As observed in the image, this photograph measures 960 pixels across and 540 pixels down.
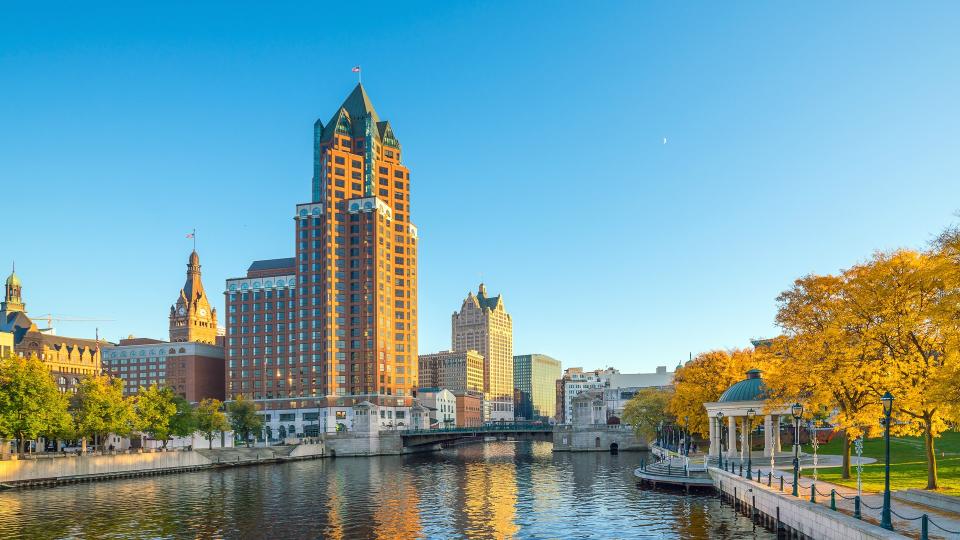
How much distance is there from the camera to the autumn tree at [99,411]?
118 m

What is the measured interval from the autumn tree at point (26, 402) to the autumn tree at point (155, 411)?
20.9m

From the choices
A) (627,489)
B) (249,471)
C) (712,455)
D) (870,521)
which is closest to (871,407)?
(870,521)

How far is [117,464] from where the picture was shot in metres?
115

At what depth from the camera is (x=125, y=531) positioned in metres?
61.1

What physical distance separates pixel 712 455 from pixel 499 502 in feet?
101

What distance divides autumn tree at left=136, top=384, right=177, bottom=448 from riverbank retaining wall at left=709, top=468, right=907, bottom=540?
9640cm

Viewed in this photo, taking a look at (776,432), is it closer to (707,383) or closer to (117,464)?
(707,383)

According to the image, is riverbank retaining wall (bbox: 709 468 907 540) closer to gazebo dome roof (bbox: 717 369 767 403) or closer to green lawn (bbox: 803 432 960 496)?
green lawn (bbox: 803 432 960 496)

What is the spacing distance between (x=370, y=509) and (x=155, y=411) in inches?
2845

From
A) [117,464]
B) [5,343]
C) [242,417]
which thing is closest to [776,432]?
[117,464]

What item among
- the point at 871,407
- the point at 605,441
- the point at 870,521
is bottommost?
the point at 605,441

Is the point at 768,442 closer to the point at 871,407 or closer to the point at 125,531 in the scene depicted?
the point at 871,407

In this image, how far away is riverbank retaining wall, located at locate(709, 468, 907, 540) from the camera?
3916 cm

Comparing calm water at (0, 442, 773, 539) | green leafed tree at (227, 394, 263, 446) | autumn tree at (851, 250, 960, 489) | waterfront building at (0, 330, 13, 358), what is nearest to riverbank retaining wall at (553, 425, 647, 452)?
calm water at (0, 442, 773, 539)
